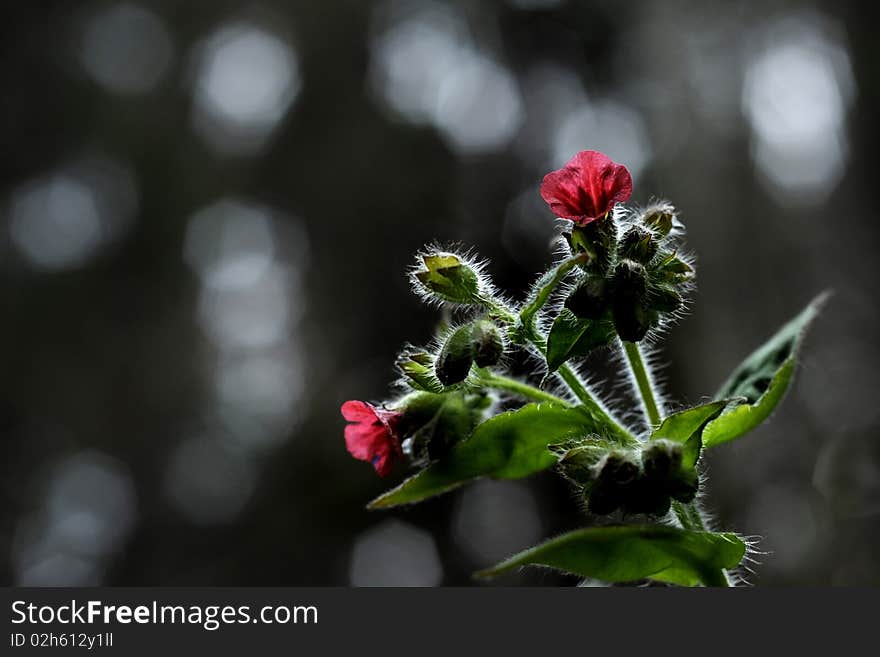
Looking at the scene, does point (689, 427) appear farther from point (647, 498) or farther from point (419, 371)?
point (419, 371)

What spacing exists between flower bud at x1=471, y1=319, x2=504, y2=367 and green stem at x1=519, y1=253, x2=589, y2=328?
0.06 m

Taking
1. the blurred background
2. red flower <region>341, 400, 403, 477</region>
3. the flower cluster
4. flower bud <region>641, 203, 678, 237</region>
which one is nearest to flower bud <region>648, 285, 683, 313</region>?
the flower cluster

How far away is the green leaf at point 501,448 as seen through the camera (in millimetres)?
1420

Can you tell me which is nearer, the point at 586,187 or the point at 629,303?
the point at 629,303

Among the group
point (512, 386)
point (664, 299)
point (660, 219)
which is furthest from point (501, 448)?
point (660, 219)

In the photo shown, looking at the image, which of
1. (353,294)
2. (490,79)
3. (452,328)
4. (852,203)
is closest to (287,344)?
(353,294)

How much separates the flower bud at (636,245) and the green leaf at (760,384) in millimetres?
277

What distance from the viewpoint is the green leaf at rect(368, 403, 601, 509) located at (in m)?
1.42

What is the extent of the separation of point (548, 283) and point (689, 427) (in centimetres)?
30

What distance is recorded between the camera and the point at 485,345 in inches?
54.9

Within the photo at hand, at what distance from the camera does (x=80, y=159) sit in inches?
537

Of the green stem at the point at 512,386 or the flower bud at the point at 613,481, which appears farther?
the green stem at the point at 512,386

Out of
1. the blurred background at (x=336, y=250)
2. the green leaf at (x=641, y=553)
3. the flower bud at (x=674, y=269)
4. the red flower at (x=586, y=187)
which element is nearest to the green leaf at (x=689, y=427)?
the green leaf at (x=641, y=553)

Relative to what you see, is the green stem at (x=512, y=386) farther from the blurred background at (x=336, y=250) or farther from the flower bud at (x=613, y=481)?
the blurred background at (x=336, y=250)
